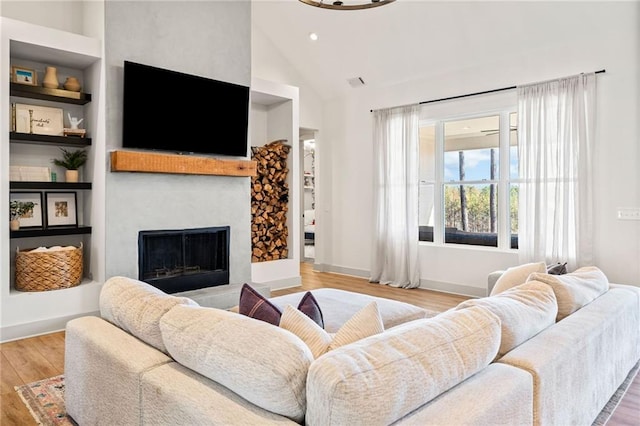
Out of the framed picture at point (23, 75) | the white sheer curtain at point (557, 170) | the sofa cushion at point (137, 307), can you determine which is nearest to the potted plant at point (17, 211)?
the framed picture at point (23, 75)

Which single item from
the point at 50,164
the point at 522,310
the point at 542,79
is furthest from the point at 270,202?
the point at 522,310

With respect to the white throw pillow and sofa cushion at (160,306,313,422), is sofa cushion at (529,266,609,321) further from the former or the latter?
sofa cushion at (160,306,313,422)

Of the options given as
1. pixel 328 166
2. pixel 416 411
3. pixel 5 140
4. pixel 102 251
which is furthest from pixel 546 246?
pixel 5 140

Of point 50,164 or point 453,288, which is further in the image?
point 453,288

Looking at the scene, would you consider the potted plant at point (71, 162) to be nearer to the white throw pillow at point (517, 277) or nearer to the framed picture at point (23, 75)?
the framed picture at point (23, 75)

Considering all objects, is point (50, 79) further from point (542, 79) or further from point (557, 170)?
point (557, 170)

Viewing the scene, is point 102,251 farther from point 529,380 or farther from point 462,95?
point 462,95

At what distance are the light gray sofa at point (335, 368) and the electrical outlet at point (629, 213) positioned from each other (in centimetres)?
264

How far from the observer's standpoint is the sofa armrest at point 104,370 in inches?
59.5

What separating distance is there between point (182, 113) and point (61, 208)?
1.50 meters

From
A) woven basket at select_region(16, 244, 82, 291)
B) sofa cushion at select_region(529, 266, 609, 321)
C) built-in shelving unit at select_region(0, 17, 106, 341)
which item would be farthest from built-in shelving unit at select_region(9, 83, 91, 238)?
sofa cushion at select_region(529, 266, 609, 321)

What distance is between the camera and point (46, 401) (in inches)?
96.8

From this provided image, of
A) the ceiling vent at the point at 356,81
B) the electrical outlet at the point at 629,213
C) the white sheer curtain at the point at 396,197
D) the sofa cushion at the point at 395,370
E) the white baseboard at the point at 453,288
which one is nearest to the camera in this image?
the sofa cushion at the point at 395,370

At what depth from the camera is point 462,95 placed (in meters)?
5.28
